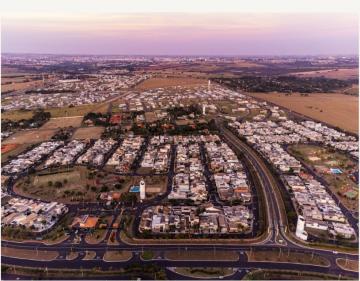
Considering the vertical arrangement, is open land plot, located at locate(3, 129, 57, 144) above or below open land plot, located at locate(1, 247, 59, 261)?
above

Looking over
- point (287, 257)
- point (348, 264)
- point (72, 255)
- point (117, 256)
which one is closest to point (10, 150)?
point (72, 255)

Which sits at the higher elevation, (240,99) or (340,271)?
(240,99)

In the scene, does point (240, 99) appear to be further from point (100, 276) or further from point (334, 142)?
point (100, 276)

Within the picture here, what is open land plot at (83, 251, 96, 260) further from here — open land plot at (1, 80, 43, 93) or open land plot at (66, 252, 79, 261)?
open land plot at (1, 80, 43, 93)

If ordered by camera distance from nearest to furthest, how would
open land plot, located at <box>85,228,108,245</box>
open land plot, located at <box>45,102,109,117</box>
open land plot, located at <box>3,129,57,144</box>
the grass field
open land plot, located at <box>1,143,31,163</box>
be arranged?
open land plot, located at <box>85,228,108,245</box>, open land plot, located at <box>1,143,31,163</box>, open land plot, located at <box>3,129,57,144</box>, the grass field, open land plot, located at <box>45,102,109,117</box>

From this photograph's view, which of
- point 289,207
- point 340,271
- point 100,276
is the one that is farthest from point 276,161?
point 100,276

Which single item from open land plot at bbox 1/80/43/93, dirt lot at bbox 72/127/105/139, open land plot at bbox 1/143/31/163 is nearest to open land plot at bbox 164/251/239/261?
open land plot at bbox 1/143/31/163

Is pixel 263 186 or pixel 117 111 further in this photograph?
pixel 117 111
